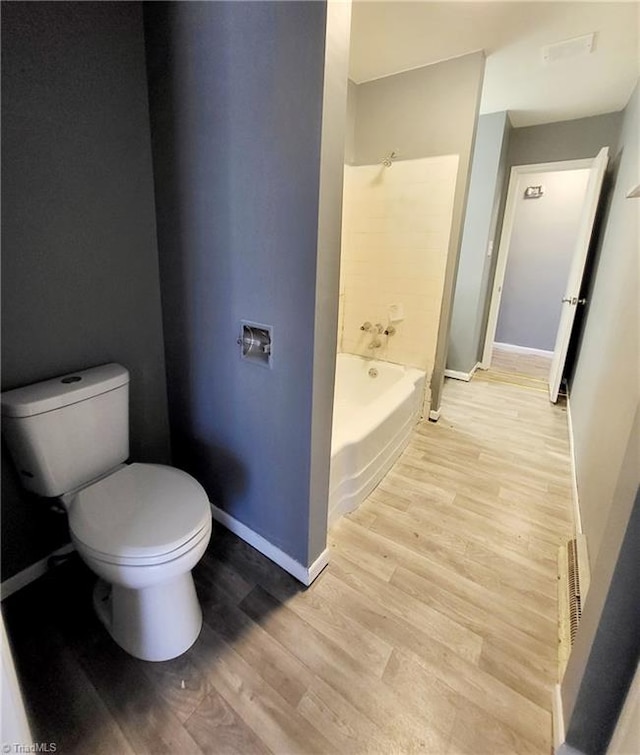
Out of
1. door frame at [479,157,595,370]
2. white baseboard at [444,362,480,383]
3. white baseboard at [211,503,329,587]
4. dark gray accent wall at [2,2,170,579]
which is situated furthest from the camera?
white baseboard at [444,362,480,383]

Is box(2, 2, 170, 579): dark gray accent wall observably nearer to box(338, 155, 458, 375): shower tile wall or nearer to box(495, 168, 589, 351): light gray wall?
box(338, 155, 458, 375): shower tile wall

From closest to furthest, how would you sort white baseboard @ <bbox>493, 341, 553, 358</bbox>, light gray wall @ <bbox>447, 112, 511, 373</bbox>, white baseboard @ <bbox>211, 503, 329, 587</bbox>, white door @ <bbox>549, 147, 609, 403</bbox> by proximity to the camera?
1. white baseboard @ <bbox>211, 503, 329, 587</bbox>
2. white door @ <bbox>549, 147, 609, 403</bbox>
3. light gray wall @ <bbox>447, 112, 511, 373</bbox>
4. white baseboard @ <bbox>493, 341, 553, 358</bbox>

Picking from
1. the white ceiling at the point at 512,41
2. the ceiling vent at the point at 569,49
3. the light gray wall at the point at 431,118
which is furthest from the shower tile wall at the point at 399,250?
the ceiling vent at the point at 569,49

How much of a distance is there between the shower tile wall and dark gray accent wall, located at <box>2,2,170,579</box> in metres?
1.66

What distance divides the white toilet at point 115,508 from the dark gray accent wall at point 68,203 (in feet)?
0.54

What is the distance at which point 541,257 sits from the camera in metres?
4.75


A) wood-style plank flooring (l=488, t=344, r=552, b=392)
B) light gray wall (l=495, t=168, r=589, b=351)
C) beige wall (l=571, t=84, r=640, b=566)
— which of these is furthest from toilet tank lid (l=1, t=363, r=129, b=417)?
light gray wall (l=495, t=168, r=589, b=351)

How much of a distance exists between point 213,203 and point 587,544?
2000 mm

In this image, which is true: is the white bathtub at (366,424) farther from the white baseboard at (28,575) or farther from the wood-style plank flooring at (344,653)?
the white baseboard at (28,575)

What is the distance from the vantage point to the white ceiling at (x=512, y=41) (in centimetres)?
175

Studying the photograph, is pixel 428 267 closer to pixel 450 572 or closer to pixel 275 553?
pixel 450 572

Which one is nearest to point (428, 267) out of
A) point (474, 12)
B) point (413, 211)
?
point (413, 211)

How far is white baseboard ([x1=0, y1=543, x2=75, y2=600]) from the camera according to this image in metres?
1.34

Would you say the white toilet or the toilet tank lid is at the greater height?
the toilet tank lid
